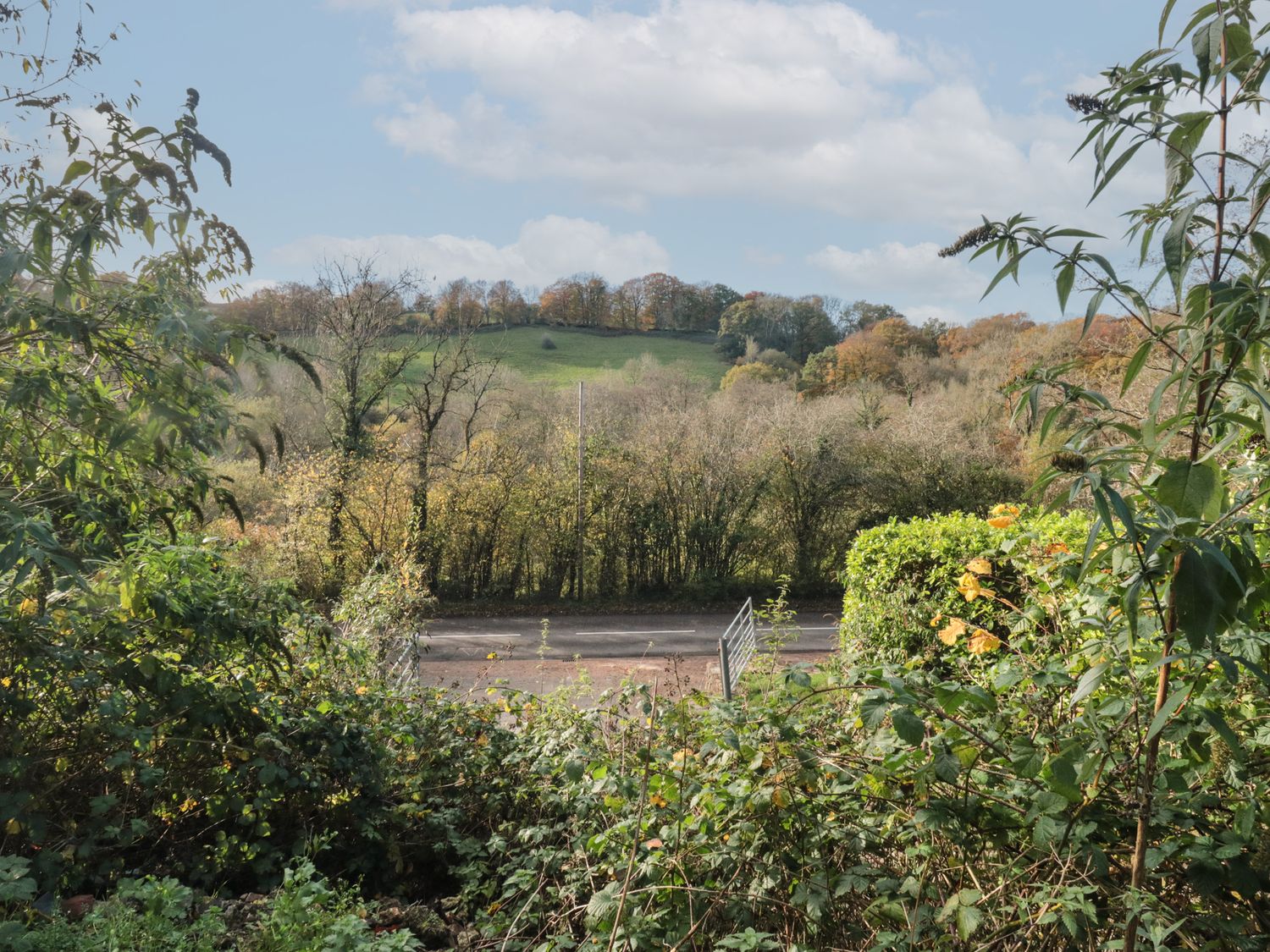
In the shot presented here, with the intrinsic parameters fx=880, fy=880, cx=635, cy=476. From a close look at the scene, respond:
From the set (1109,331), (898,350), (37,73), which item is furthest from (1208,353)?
(898,350)

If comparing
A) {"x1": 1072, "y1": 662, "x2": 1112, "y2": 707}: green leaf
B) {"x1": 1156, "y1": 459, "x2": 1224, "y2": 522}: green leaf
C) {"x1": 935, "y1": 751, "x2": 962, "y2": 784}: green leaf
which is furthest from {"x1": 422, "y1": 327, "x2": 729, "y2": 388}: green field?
{"x1": 1156, "y1": 459, "x2": 1224, "y2": 522}: green leaf

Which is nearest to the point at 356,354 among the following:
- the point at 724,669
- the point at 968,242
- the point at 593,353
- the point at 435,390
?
the point at 435,390

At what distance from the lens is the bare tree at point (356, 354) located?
17938mm

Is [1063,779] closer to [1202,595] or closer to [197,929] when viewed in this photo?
[1202,595]

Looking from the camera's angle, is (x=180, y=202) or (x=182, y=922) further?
(x=180, y=202)

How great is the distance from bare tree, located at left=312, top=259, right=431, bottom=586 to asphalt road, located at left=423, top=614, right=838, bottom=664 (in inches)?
128

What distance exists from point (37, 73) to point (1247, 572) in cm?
430

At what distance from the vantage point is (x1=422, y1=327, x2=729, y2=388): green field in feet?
133

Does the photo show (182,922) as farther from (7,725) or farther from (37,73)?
(37,73)

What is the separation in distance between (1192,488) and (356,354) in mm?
18609

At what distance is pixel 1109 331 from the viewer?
75.8 feet

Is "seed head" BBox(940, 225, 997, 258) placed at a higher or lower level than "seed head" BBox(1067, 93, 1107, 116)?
lower

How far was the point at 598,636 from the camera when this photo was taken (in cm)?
1645

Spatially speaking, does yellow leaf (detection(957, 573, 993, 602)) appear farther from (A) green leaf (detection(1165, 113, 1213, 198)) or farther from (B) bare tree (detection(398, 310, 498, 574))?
(B) bare tree (detection(398, 310, 498, 574))
